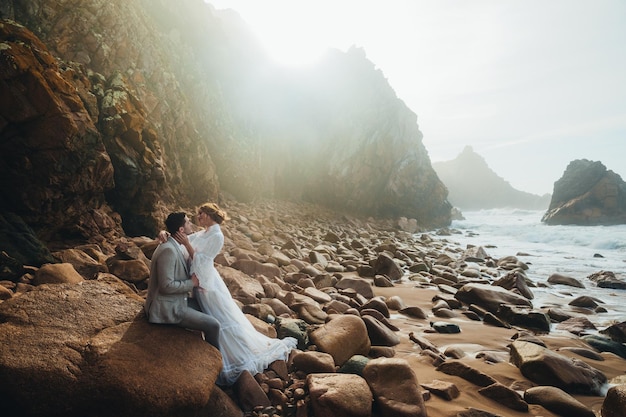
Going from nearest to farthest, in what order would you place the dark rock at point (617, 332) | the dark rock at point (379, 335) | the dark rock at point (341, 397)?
the dark rock at point (341, 397), the dark rock at point (379, 335), the dark rock at point (617, 332)

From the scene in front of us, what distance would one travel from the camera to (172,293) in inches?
117

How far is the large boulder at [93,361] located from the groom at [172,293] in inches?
5.0

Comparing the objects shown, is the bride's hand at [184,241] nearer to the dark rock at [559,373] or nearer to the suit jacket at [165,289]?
the suit jacket at [165,289]

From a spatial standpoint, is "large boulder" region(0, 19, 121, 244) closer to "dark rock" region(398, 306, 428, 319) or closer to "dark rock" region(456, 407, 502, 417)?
"dark rock" region(398, 306, 428, 319)

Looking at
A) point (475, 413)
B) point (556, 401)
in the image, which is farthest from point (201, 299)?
point (556, 401)

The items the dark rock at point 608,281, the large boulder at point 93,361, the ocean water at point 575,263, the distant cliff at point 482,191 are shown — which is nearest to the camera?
the large boulder at point 93,361

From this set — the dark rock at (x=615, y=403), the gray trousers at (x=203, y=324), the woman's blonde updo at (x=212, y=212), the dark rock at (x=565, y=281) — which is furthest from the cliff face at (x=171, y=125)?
the dark rock at (x=565, y=281)

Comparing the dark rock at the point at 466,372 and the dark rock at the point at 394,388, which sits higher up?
the dark rock at the point at 394,388

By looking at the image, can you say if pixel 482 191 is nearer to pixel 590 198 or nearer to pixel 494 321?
pixel 590 198

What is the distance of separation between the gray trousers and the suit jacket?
0.08 meters

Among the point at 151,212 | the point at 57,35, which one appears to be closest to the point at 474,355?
the point at 151,212

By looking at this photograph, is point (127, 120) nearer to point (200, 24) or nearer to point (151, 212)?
point (151, 212)

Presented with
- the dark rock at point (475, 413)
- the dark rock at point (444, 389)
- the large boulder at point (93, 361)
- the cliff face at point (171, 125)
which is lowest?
the dark rock at point (444, 389)

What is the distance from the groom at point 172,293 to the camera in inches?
117
